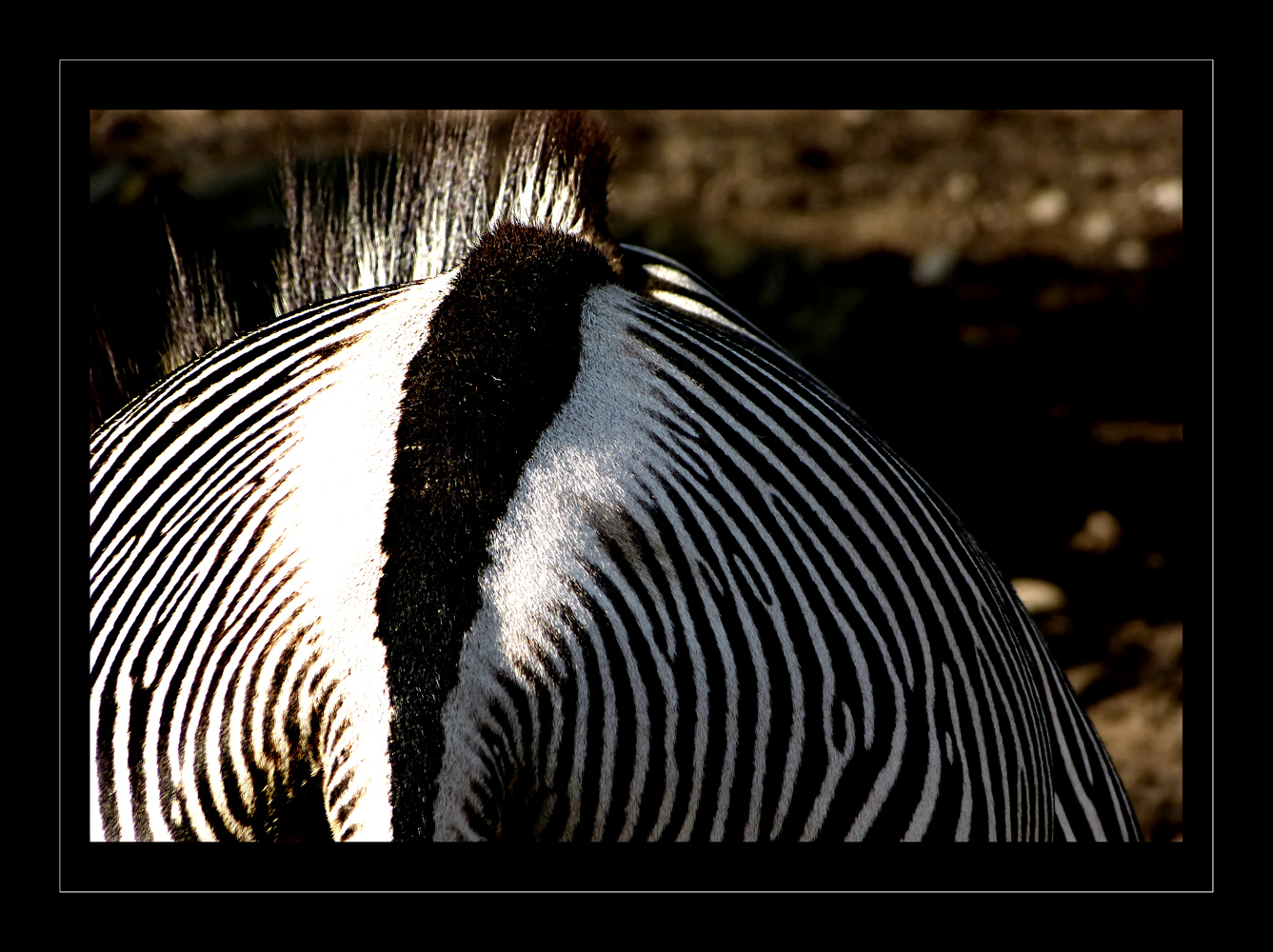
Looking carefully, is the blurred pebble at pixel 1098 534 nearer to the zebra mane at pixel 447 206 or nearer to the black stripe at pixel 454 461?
the zebra mane at pixel 447 206

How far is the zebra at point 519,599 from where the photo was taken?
A: 3.20 feet

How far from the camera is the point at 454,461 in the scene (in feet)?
3.32

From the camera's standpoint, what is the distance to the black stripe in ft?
3.09

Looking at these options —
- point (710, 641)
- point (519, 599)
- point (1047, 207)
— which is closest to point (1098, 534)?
point (1047, 207)

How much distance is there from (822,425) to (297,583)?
2.09 feet

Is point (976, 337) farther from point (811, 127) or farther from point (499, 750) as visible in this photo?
point (499, 750)

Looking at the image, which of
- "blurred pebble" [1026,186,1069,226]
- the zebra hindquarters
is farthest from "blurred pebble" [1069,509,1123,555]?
the zebra hindquarters

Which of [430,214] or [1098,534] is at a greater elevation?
[430,214]

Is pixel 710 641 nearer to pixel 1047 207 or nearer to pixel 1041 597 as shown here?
pixel 1041 597

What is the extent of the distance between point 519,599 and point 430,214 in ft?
3.16

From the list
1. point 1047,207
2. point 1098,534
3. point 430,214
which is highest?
point 1047,207

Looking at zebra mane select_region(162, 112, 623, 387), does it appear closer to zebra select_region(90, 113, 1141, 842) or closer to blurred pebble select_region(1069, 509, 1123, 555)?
zebra select_region(90, 113, 1141, 842)

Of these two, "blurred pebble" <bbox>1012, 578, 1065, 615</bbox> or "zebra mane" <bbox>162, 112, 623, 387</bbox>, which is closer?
"zebra mane" <bbox>162, 112, 623, 387</bbox>

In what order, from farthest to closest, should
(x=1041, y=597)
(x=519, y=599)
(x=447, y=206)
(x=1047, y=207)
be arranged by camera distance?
(x=1047, y=207) < (x=1041, y=597) < (x=447, y=206) < (x=519, y=599)
